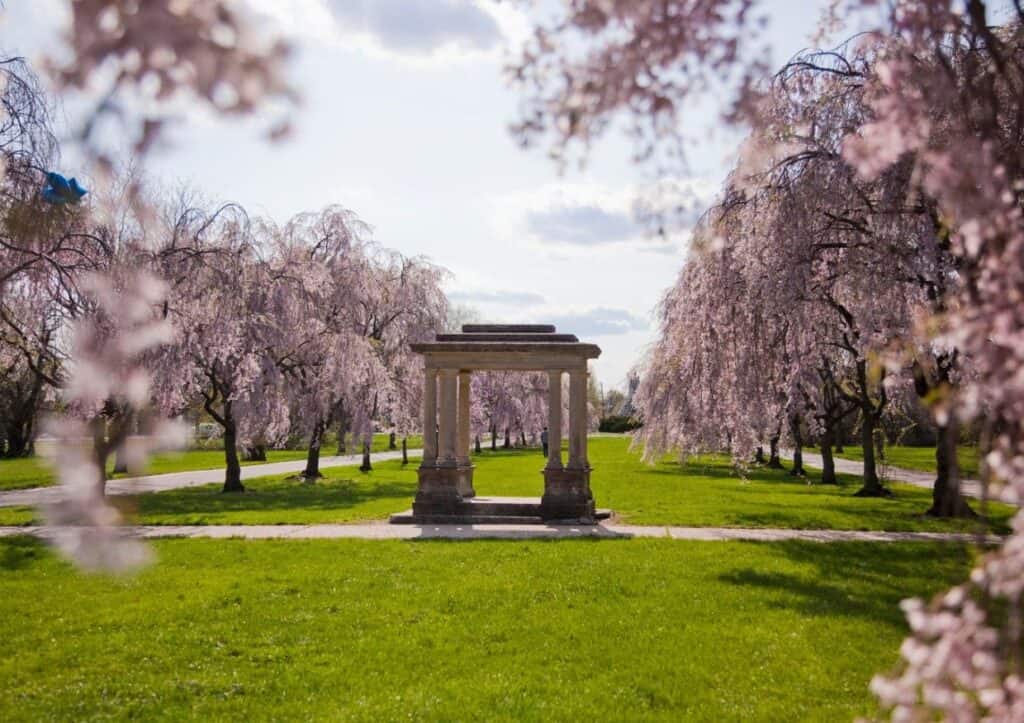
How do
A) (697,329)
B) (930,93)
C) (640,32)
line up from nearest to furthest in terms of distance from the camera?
1. (930,93)
2. (640,32)
3. (697,329)

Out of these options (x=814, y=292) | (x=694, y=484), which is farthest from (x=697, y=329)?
(x=694, y=484)

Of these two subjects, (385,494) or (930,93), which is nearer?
(930,93)

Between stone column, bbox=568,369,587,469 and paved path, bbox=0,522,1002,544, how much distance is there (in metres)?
1.57

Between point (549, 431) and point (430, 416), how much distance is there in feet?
8.84

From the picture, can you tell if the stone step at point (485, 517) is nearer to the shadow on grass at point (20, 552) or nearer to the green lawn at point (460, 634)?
the green lawn at point (460, 634)

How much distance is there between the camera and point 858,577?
1077 cm

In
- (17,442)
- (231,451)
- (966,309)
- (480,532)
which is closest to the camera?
(966,309)

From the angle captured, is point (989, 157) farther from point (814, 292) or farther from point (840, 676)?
point (814, 292)

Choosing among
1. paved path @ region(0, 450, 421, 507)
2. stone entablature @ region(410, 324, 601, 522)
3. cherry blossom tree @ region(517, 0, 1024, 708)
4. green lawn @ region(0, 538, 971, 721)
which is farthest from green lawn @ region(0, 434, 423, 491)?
cherry blossom tree @ region(517, 0, 1024, 708)

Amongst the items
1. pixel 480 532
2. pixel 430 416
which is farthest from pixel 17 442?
pixel 480 532

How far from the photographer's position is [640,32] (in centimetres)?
306

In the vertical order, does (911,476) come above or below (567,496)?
below

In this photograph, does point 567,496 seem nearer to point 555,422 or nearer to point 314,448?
point 555,422

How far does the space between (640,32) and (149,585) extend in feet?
30.3
